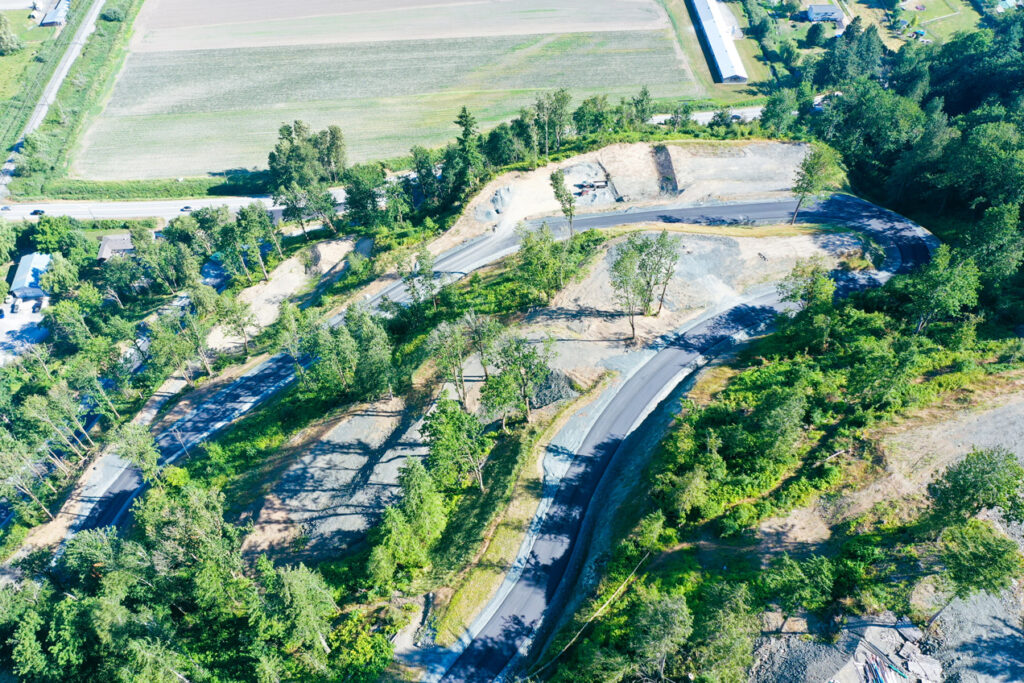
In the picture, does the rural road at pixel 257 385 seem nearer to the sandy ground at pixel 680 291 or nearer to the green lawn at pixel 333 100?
the sandy ground at pixel 680 291

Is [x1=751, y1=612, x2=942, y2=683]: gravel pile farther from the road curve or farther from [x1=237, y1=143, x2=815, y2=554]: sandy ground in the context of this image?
the road curve

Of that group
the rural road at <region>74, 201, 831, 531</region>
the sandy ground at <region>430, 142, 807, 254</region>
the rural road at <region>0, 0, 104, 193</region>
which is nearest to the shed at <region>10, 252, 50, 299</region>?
the rural road at <region>0, 0, 104, 193</region>

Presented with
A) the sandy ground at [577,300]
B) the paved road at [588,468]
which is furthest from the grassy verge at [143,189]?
the paved road at [588,468]

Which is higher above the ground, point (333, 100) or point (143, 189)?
point (333, 100)

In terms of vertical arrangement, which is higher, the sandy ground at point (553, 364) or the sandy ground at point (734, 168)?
the sandy ground at point (734, 168)

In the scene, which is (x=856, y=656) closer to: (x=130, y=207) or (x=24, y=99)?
(x=130, y=207)

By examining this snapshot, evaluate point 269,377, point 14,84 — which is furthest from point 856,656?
point 14,84

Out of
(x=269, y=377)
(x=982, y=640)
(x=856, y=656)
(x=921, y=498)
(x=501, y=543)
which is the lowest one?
(x=982, y=640)
